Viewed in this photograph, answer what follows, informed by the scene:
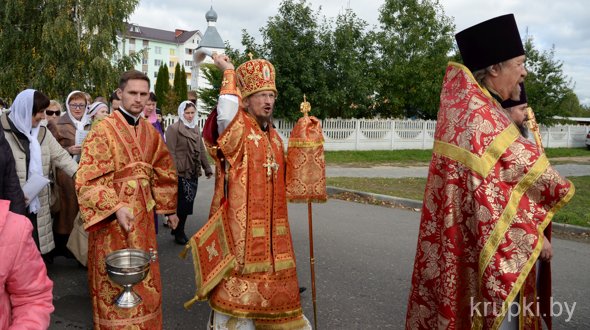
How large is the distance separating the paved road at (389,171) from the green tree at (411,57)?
9.27 meters

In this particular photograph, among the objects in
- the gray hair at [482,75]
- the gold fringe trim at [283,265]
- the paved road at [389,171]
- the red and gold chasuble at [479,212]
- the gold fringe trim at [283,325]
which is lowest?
the paved road at [389,171]

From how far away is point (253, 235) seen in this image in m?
3.46

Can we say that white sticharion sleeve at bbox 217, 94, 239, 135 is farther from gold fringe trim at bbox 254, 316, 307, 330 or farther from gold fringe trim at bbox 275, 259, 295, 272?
gold fringe trim at bbox 254, 316, 307, 330

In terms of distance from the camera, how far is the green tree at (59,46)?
85.0 feet

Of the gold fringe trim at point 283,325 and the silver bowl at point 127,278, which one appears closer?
the silver bowl at point 127,278

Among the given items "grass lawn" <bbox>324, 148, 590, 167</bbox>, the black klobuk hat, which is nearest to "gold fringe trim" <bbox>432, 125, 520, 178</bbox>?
the black klobuk hat

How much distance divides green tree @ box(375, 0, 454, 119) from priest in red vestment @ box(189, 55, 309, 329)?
77.0 feet

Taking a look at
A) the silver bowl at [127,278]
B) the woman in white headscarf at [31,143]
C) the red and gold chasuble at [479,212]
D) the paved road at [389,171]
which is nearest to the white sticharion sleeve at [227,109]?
the silver bowl at [127,278]

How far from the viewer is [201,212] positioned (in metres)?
9.27

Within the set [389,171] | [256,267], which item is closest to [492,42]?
[256,267]

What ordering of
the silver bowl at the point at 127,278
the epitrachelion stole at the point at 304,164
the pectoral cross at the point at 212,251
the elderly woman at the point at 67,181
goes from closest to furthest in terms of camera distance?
the silver bowl at the point at 127,278 → the pectoral cross at the point at 212,251 → the epitrachelion stole at the point at 304,164 → the elderly woman at the point at 67,181

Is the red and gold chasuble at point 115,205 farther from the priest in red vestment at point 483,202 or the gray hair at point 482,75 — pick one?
the gray hair at point 482,75

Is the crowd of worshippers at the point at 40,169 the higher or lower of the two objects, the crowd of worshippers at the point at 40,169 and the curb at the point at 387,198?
the higher

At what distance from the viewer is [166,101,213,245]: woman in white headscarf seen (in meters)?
7.20
